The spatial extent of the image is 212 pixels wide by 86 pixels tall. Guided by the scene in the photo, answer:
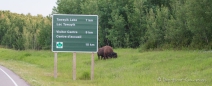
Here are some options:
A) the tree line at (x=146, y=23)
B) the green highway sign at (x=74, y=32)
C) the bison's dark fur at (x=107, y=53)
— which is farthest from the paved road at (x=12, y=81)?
the tree line at (x=146, y=23)

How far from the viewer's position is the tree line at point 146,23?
102 feet

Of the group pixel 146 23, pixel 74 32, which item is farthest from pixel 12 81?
pixel 146 23

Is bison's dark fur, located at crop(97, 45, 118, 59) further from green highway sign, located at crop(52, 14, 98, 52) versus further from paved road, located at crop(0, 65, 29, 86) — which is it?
paved road, located at crop(0, 65, 29, 86)

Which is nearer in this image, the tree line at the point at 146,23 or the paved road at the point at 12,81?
the paved road at the point at 12,81

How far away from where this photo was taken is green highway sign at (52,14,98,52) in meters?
21.2

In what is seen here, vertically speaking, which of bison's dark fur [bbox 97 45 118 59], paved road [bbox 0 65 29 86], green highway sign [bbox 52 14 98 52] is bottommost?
paved road [bbox 0 65 29 86]

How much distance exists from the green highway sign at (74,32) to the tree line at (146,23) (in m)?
11.2

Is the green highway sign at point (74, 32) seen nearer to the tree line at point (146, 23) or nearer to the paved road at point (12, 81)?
the paved road at point (12, 81)

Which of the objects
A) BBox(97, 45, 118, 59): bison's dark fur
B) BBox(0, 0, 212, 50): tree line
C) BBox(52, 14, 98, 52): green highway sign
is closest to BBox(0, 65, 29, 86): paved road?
BBox(52, 14, 98, 52): green highway sign

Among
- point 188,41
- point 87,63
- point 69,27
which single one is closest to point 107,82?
point 69,27

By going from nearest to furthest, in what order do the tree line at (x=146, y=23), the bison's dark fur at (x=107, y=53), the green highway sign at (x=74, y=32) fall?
the green highway sign at (x=74, y=32), the tree line at (x=146, y=23), the bison's dark fur at (x=107, y=53)

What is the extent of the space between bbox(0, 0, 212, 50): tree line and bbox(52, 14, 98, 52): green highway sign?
11.2 meters

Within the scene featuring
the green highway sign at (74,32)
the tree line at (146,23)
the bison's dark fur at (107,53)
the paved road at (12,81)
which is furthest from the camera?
the bison's dark fur at (107,53)

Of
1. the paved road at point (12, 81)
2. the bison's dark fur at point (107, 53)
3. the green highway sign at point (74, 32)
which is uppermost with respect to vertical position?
the green highway sign at point (74, 32)
